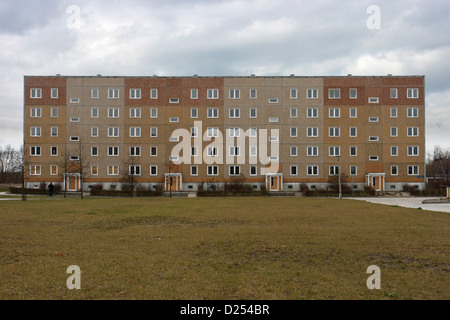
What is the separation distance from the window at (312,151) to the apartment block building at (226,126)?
17 centimetres

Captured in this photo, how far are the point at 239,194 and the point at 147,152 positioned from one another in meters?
20.3

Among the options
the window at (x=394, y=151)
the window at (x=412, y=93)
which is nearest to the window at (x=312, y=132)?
the window at (x=394, y=151)

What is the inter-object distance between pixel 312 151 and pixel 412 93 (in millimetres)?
19521

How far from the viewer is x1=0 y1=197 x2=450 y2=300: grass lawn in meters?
7.32

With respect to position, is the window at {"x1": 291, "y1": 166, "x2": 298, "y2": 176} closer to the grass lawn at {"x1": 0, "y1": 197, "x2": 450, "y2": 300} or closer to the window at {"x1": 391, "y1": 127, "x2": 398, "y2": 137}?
the window at {"x1": 391, "y1": 127, "x2": 398, "y2": 137}

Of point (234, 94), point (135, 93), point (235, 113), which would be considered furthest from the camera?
point (234, 94)

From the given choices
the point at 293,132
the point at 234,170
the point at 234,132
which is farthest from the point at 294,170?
the point at 234,132

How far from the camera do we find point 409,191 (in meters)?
51.9

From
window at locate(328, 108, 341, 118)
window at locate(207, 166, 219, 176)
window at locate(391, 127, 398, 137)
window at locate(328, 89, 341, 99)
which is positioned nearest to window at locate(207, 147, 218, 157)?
window at locate(207, 166, 219, 176)

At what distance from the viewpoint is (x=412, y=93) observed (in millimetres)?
60906

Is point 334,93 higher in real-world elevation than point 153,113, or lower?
higher

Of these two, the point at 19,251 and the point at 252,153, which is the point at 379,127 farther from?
the point at 19,251

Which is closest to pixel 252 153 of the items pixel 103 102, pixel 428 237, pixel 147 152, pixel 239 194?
pixel 239 194

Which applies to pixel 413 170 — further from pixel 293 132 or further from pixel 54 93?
pixel 54 93
